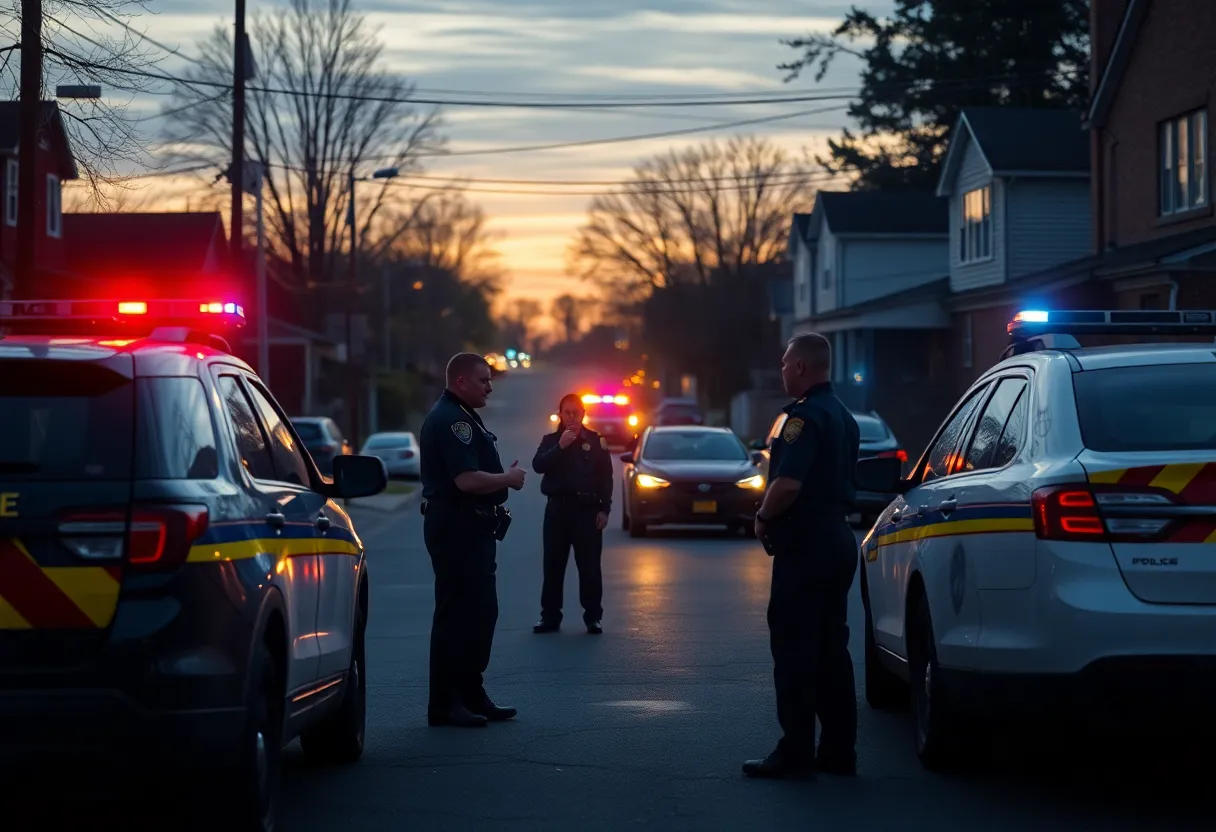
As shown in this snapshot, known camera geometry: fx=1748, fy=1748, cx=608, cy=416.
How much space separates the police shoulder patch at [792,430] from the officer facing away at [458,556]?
2.11 metres

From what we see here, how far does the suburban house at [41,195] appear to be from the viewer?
34594mm

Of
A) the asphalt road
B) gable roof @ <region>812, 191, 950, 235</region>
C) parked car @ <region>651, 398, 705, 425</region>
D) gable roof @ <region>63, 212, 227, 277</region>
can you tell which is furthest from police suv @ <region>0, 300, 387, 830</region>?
parked car @ <region>651, 398, 705, 425</region>

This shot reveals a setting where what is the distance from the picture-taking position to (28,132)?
56.7ft

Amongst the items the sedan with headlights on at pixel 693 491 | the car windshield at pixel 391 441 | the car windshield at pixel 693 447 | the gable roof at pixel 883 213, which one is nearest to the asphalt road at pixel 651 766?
the sedan with headlights on at pixel 693 491

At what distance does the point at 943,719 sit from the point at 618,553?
14339 millimetres

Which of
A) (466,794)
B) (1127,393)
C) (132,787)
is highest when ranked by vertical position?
(1127,393)

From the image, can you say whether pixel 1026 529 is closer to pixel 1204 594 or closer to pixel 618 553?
pixel 1204 594

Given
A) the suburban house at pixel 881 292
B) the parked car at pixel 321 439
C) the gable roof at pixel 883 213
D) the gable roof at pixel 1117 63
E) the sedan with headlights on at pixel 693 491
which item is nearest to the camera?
the sedan with headlights on at pixel 693 491

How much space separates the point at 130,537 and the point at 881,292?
50.6m

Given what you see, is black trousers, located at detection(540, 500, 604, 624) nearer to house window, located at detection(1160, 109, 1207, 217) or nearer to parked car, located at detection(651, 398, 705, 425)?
house window, located at detection(1160, 109, 1207, 217)

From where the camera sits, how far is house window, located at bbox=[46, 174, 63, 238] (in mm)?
38731

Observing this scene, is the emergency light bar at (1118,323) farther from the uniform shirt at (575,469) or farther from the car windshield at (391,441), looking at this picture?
the car windshield at (391,441)

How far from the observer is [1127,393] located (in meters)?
7.14

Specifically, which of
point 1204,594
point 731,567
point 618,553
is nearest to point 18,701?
point 1204,594
